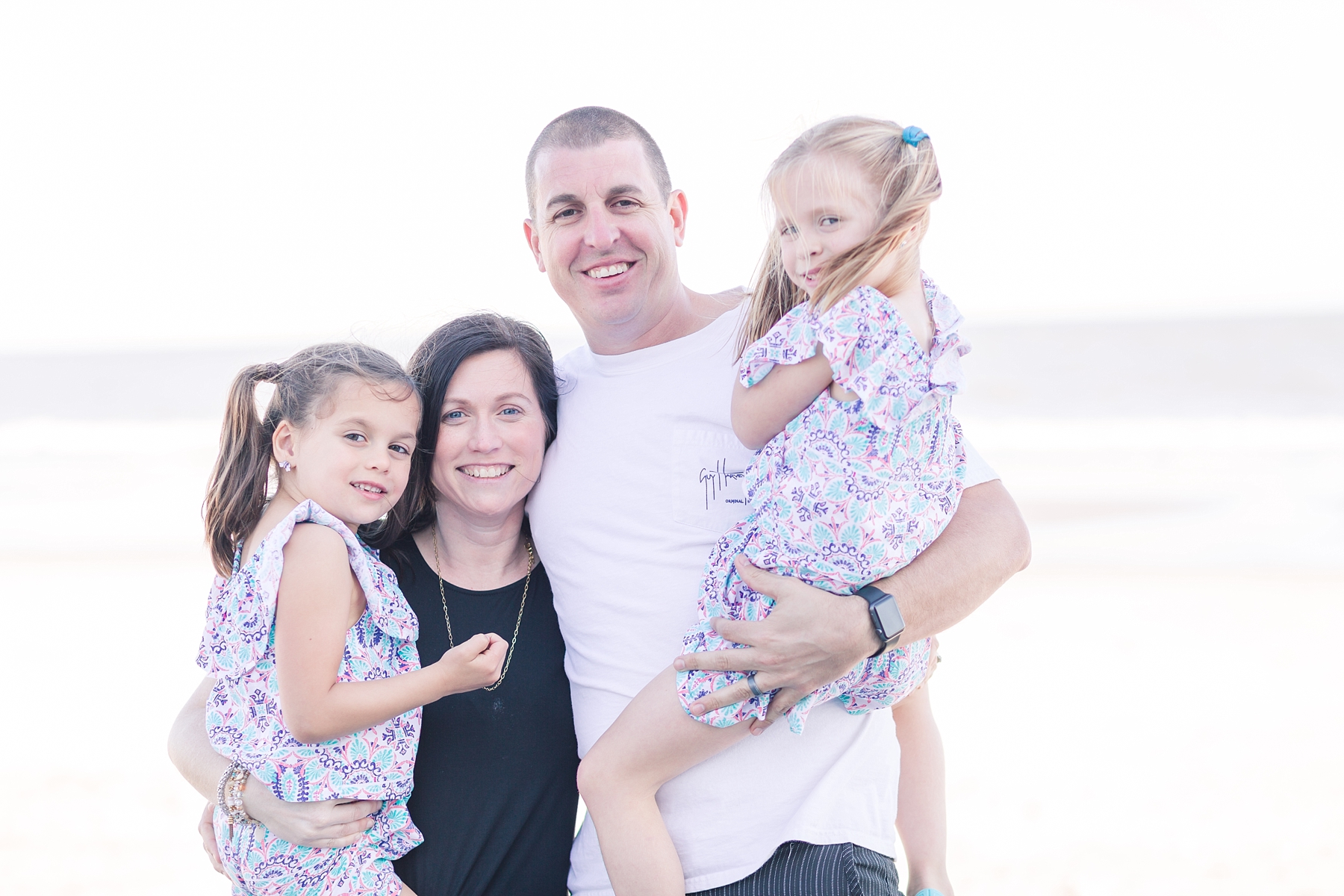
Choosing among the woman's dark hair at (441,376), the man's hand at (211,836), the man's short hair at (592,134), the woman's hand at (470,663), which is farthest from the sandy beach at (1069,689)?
the man's short hair at (592,134)

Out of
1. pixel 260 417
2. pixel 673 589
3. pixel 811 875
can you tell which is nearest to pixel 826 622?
pixel 673 589

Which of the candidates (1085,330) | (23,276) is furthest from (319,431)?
Result: (23,276)

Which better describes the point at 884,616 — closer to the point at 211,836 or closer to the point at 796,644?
the point at 796,644

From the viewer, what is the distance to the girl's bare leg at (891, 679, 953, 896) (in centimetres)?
267

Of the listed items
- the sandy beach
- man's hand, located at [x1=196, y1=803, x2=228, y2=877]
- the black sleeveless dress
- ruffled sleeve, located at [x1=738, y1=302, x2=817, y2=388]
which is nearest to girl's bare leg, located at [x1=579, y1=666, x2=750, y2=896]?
the black sleeveless dress

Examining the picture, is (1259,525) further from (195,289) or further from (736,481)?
(195,289)

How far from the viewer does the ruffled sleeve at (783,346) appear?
2025 millimetres

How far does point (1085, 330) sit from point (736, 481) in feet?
91.1

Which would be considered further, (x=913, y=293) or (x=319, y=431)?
(x=319, y=431)

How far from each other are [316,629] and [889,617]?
1.18 metres

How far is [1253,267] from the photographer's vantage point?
32.6m

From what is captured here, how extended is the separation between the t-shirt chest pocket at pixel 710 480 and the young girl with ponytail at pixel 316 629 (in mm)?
619

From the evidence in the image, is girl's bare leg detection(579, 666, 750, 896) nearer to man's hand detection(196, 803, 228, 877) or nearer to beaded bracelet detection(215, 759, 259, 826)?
beaded bracelet detection(215, 759, 259, 826)

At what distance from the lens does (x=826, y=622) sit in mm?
2084
